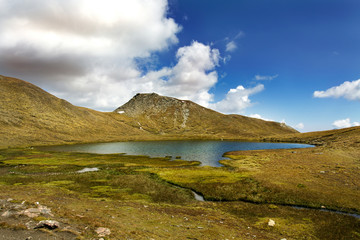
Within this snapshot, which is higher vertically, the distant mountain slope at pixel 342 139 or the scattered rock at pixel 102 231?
the distant mountain slope at pixel 342 139

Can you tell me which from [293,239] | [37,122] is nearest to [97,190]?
[293,239]

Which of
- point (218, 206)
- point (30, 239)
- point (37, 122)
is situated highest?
point (37, 122)

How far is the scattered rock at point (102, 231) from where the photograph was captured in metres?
14.0

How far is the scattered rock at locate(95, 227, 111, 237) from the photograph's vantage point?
45.9ft

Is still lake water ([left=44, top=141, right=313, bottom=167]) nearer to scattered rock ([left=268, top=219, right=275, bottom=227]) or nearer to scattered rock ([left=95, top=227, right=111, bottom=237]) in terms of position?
scattered rock ([left=268, top=219, right=275, bottom=227])

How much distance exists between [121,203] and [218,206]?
14.8m

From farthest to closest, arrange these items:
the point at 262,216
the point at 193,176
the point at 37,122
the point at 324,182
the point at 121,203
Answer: the point at 37,122, the point at 193,176, the point at 324,182, the point at 121,203, the point at 262,216

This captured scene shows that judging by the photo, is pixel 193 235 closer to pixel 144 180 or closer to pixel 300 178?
pixel 144 180

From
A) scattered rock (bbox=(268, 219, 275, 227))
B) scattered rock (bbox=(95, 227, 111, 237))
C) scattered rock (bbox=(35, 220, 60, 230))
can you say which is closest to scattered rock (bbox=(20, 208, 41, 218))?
scattered rock (bbox=(35, 220, 60, 230))

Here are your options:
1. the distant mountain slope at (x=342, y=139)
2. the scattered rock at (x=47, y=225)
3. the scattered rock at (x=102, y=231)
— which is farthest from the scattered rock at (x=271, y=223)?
the distant mountain slope at (x=342, y=139)

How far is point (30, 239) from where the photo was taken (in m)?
12.1

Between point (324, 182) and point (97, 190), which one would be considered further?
point (324, 182)

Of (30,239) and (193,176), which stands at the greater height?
(30,239)

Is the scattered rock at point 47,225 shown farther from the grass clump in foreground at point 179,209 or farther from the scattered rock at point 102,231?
the scattered rock at point 102,231
